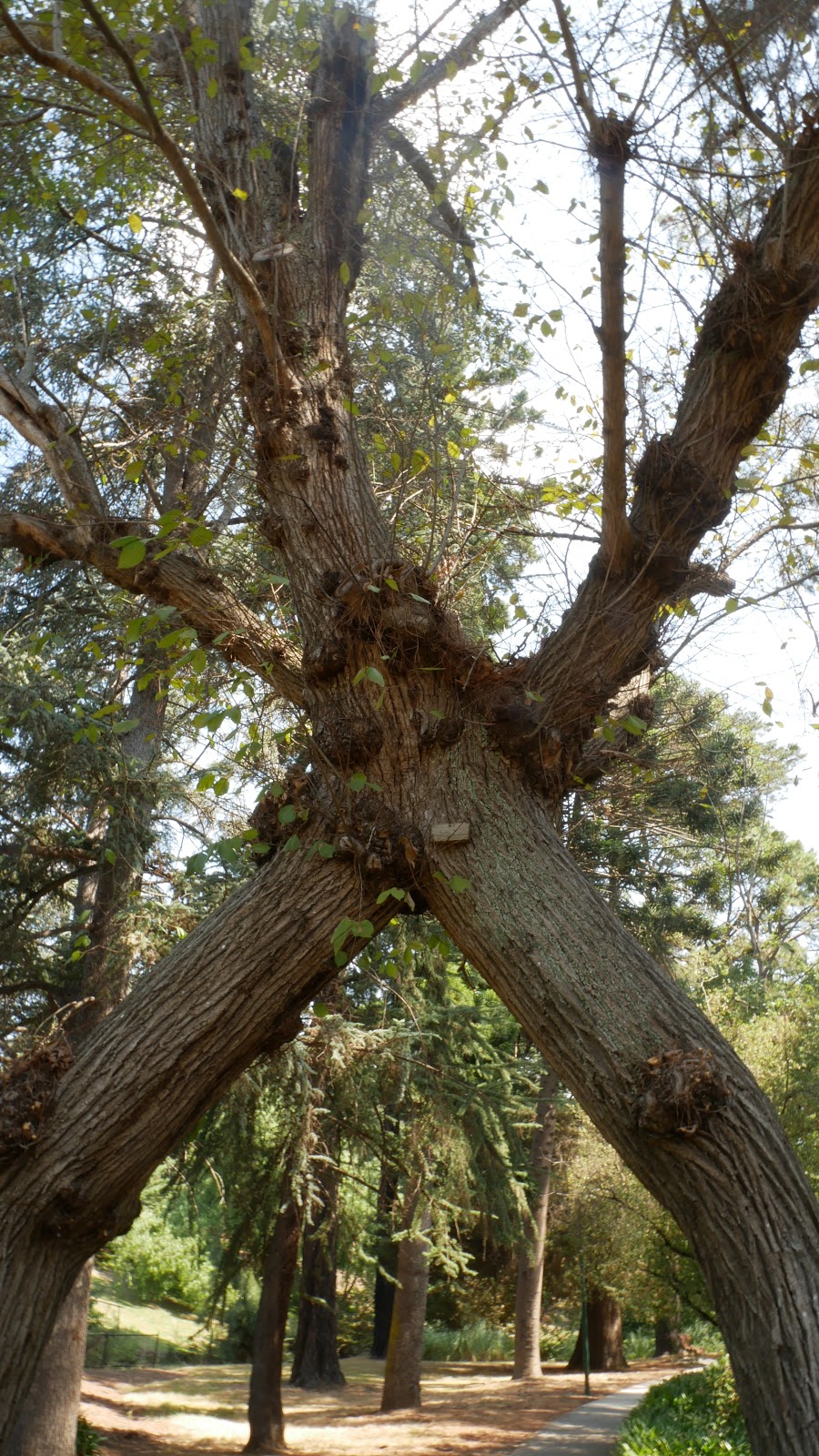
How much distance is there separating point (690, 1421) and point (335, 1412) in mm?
6212

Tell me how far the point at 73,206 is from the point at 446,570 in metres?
6.98

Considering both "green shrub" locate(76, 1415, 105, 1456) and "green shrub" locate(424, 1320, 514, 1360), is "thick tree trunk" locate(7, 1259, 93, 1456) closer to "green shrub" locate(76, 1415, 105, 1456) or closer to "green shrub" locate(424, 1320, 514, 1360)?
"green shrub" locate(76, 1415, 105, 1456)

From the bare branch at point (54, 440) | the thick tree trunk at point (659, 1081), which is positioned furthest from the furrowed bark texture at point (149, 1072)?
the bare branch at point (54, 440)

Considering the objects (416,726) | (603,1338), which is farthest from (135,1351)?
(416,726)

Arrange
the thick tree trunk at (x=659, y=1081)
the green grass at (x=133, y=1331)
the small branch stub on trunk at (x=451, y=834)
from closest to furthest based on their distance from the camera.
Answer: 1. the thick tree trunk at (x=659, y=1081)
2. the small branch stub on trunk at (x=451, y=834)
3. the green grass at (x=133, y=1331)

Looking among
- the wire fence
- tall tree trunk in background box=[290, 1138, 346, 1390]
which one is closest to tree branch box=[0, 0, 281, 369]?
tall tree trunk in background box=[290, 1138, 346, 1390]

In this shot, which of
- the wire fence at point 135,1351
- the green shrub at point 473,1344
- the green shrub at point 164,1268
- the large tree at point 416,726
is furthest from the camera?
the green shrub at point 473,1344

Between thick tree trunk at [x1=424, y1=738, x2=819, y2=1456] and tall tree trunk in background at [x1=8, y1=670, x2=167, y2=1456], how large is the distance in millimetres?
5324

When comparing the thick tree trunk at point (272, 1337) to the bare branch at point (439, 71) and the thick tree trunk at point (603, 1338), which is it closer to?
the bare branch at point (439, 71)

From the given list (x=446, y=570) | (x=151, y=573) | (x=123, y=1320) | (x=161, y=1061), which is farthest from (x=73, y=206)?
(x=123, y=1320)

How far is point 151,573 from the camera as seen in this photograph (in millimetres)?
4594

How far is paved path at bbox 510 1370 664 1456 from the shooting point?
Answer: 11938mm

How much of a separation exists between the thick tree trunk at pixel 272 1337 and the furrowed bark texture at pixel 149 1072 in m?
8.83

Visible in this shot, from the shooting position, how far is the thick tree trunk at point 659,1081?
2734mm
